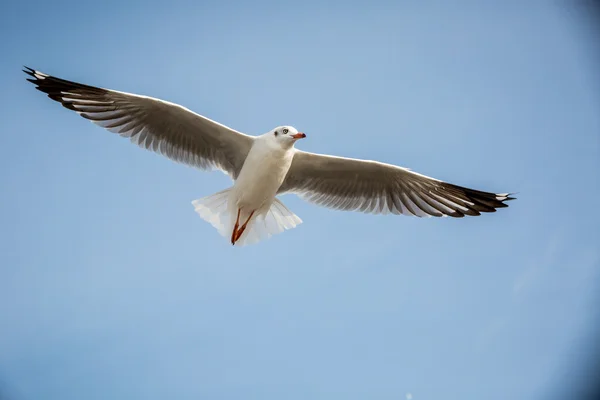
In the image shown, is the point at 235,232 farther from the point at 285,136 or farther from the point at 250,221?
the point at 285,136

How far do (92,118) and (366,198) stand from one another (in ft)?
9.05

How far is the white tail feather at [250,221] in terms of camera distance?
6.73 meters

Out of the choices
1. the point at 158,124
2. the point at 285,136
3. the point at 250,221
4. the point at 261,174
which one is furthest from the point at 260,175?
the point at 158,124

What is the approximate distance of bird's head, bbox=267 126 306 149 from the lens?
20.5 feet

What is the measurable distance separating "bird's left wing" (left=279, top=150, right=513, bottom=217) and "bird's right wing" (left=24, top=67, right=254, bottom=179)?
0.67 m

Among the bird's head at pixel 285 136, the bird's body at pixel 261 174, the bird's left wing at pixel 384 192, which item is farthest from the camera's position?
the bird's left wing at pixel 384 192

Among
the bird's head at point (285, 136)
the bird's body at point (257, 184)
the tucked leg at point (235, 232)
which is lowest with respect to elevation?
the tucked leg at point (235, 232)

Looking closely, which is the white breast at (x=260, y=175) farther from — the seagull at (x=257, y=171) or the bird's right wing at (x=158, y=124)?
the bird's right wing at (x=158, y=124)

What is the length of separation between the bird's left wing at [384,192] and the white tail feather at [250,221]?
1.10ft

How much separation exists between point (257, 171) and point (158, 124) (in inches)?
42.3

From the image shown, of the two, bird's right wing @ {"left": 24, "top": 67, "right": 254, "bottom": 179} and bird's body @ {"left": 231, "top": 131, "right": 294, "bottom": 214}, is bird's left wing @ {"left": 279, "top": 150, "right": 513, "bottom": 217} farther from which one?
bird's right wing @ {"left": 24, "top": 67, "right": 254, "bottom": 179}

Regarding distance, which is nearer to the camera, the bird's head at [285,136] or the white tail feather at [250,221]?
the bird's head at [285,136]

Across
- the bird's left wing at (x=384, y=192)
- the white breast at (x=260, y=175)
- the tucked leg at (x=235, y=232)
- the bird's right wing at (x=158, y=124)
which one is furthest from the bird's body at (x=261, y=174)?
the bird's left wing at (x=384, y=192)

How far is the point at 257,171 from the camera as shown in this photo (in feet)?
21.0
